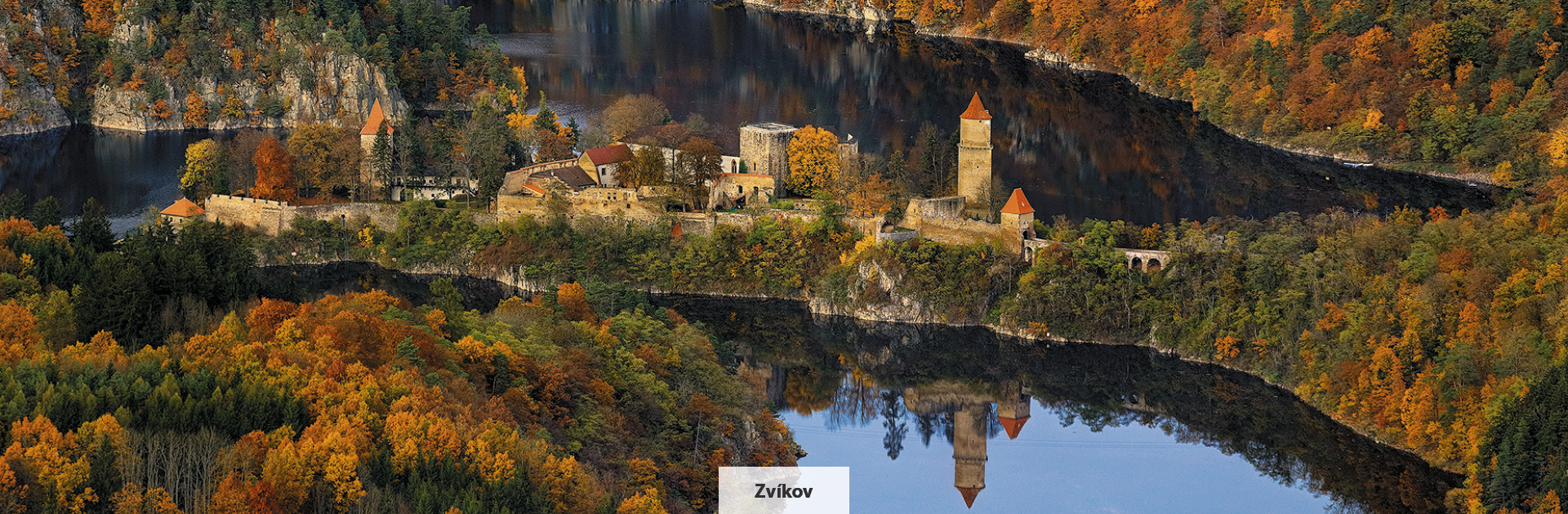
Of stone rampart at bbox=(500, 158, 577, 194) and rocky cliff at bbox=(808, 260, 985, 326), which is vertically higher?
stone rampart at bbox=(500, 158, 577, 194)

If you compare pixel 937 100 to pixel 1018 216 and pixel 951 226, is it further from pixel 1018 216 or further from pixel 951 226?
pixel 1018 216

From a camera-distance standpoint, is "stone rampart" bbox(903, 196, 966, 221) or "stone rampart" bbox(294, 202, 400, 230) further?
"stone rampart" bbox(294, 202, 400, 230)

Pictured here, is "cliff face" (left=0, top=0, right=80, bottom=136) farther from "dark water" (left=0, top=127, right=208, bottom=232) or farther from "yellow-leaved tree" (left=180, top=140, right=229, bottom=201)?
"yellow-leaved tree" (left=180, top=140, right=229, bottom=201)

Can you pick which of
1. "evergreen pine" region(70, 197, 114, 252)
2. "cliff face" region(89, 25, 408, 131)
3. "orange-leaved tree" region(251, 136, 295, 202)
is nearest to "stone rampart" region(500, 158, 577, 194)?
"orange-leaved tree" region(251, 136, 295, 202)

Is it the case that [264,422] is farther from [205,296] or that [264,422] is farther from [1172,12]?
[1172,12]

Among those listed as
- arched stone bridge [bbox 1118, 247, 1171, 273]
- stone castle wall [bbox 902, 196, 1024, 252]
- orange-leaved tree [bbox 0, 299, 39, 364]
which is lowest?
arched stone bridge [bbox 1118, 247, 1171, 273]

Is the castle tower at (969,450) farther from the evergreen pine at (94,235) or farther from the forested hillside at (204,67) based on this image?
the forested hillside at (204,67)

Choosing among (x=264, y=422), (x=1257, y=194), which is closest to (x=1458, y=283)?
(x=1257, y=194)
